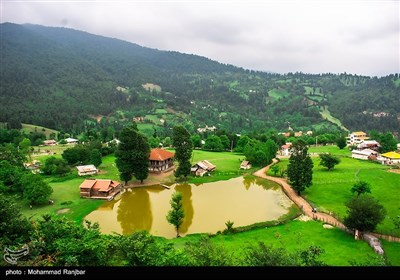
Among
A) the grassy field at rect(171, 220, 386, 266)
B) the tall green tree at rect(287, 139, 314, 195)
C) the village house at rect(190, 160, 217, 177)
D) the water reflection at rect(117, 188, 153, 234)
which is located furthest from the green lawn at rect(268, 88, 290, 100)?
the grassy field at rect(171, 220, 386, 266)

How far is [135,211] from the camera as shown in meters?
33.7

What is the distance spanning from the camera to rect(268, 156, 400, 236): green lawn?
3176 centimetres

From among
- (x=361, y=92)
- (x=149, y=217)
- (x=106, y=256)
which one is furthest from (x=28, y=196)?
(x=361, y=92)

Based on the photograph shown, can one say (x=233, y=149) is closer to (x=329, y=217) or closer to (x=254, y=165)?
(x=254, y=165)

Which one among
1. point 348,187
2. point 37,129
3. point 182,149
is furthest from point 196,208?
point 37,129

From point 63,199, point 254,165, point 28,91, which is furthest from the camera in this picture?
point 28,91

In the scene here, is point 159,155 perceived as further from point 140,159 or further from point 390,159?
point 390,159

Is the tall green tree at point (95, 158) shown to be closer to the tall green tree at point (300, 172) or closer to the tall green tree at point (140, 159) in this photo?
the tall green tree at point (140, 159)

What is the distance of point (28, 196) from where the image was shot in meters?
31.9

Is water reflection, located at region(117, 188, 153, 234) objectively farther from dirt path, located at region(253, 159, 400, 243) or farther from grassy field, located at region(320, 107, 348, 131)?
grassy field, located at region(320, 107, 348, 131)

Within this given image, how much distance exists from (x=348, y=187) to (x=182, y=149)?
21519mm

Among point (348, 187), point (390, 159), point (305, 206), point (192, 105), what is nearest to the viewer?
point (305, 206)

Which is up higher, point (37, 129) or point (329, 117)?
point (329, 117)
